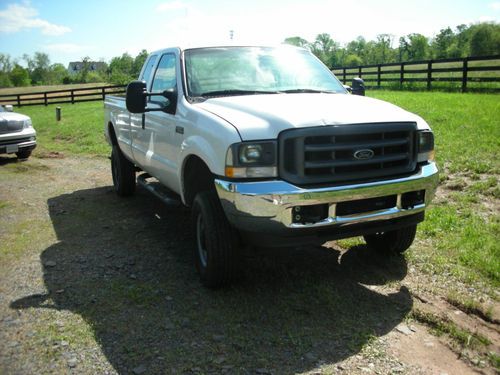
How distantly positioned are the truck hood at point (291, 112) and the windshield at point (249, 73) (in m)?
0.27

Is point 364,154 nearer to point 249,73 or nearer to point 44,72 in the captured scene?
point 249,73

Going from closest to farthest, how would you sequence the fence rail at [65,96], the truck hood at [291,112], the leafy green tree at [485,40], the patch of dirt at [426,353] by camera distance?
the patch of dirt at [426,353]
the truck hood at [291,112]
the fence rail at [65,96]
the leafy green tree at [485,40]

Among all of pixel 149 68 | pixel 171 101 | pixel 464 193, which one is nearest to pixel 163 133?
pixel 171 101

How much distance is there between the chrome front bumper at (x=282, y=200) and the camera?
3.30m

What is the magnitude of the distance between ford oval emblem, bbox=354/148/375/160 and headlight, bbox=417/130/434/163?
54 cm

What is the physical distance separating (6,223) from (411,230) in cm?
490

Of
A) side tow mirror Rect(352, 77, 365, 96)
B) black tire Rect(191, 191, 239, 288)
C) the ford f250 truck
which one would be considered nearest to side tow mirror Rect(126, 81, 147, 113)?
the ford f250 truck

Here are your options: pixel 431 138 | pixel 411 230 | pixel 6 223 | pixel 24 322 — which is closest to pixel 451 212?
pixel 411 230

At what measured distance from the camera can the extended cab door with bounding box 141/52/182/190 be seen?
4.64 metres

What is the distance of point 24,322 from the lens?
3.63m

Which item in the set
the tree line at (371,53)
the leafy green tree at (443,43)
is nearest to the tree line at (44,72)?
the tree line at (371,53)

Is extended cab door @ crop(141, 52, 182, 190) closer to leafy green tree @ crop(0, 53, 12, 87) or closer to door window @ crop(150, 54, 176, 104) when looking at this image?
door window @ crop(150, 54, 176, 104)

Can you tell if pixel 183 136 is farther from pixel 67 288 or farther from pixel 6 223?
pixel 6 223

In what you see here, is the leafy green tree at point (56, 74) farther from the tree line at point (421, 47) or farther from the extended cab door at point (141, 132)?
the extended cab door at point (141, 132)
